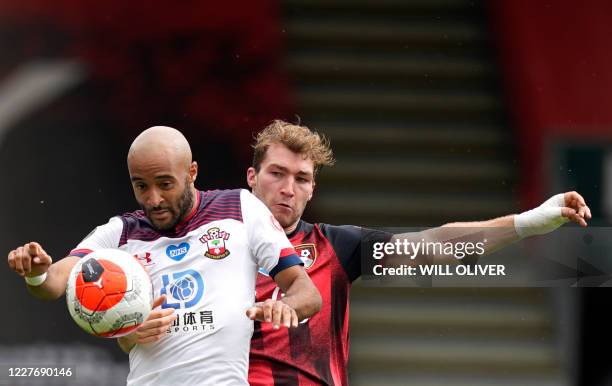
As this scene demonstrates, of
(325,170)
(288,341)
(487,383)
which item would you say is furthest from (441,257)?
(325,170)

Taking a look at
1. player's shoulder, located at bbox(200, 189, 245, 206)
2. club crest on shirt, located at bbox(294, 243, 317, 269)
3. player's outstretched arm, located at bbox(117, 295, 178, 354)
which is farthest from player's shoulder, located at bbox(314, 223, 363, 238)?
player's outstretched arm, located at bbox(117, 295, 178, 354)

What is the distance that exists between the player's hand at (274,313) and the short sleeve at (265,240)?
41 centimetres

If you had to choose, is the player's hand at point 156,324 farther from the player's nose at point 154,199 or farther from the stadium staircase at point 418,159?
the stadium staircase at point 418,159

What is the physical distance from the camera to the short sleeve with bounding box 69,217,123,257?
4.14m

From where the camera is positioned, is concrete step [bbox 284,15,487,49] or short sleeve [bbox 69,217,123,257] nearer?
short sleeve [bbox 69,217,123,257]

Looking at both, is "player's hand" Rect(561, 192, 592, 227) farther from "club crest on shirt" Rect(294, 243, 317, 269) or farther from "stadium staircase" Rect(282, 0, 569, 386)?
"stadium staircase" Rect(282, 0, 569, 386)

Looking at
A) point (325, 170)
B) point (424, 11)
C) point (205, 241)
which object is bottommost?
point (205, 241)

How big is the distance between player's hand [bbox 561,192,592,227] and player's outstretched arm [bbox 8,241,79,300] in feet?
6.74

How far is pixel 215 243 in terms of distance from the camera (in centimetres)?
410

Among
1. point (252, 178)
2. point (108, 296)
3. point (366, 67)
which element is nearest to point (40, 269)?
point (108, 296)

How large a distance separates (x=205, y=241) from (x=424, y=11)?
5.39 metres

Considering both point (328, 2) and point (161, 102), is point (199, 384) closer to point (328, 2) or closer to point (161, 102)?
point (161, 102)

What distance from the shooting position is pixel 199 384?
12.9ft

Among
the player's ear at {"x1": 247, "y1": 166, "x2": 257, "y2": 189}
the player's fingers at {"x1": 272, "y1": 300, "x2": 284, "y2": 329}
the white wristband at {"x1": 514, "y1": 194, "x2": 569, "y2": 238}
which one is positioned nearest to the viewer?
the player's fingers at {"x1": 272, "y1": 300, "x2": 284, "y2": 329}
